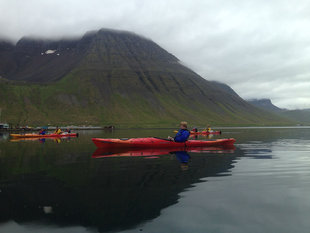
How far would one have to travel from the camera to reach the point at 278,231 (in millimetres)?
8180

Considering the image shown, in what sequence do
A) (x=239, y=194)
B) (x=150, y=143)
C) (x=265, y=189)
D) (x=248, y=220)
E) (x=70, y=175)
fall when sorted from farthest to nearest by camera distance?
(x=150, y=143) → (x=70, y=175) → (x=265, y=189) → (x=239, y=194) → (x=248, y=220)

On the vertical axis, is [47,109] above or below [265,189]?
above

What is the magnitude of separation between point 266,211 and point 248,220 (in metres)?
1.30

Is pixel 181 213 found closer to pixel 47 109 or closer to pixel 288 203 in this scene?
pixel 288 203

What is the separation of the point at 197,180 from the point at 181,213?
531 centimetres

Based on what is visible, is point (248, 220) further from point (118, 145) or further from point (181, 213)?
point (118, 145)

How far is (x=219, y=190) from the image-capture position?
12.6 metres

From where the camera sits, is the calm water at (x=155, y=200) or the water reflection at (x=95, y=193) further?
the water reflection at (x=95, y=193)

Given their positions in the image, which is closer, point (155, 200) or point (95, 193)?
point (155, 200)

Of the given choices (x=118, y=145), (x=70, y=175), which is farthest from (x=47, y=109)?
(x=70, y=175)

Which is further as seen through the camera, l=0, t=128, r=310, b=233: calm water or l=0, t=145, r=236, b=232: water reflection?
l=0, t=145, r=236, b=232: water reflection

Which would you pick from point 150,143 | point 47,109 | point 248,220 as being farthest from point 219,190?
point 47,109

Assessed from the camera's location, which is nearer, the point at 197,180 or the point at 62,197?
the point at 62,197

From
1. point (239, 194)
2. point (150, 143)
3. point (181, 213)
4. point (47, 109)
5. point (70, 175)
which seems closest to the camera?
point (181, 213)
